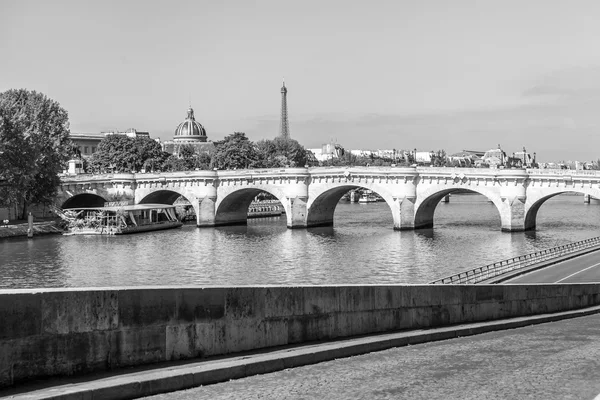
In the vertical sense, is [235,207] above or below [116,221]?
above

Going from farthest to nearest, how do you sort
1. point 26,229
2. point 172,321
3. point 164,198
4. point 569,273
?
point 164,198 < point 26,229 < point 569,273 < point 172,321

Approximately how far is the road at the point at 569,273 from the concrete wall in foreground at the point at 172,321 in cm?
2088

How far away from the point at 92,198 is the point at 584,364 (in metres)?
114

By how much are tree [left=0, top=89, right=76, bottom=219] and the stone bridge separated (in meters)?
13.9

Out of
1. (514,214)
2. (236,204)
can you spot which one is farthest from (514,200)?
(236,204)

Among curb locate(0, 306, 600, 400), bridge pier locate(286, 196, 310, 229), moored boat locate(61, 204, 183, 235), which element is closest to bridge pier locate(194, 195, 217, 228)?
moored boat locate(61, 204, 183, 235)

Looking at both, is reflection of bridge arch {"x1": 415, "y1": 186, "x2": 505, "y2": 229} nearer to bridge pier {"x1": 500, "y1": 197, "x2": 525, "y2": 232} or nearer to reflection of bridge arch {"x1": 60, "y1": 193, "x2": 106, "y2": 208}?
bridge pier {"x1": 500, "y1": 197, "x2": 525, "y2": 232}

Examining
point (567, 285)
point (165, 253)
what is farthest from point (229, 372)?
point (165, 253)

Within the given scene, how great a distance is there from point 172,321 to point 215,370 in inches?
60.9

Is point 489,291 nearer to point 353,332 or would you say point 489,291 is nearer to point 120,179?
point 353,332

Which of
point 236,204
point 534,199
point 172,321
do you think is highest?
point 172,321

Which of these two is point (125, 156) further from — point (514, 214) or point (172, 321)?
point (172, 321)

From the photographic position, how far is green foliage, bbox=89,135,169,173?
6132 inches

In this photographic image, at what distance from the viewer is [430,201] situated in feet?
328
